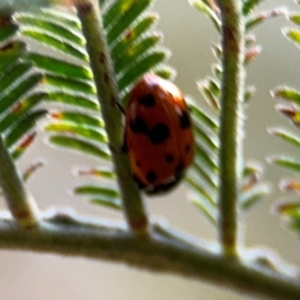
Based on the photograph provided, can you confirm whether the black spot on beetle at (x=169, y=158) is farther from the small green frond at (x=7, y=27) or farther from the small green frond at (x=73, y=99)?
the small green frond at (x=7, y=27)

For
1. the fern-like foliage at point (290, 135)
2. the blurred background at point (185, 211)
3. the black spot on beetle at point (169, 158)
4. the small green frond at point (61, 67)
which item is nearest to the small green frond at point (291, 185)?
the fern-like foliage at point (290, 135)

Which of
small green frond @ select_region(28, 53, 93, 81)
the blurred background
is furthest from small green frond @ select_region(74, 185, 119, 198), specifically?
the blurred background

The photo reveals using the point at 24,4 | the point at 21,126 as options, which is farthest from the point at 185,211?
the point at 24,4

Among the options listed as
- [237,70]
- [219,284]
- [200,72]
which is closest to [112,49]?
[237,70]

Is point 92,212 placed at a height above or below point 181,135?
below

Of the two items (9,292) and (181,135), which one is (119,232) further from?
(9,292)
